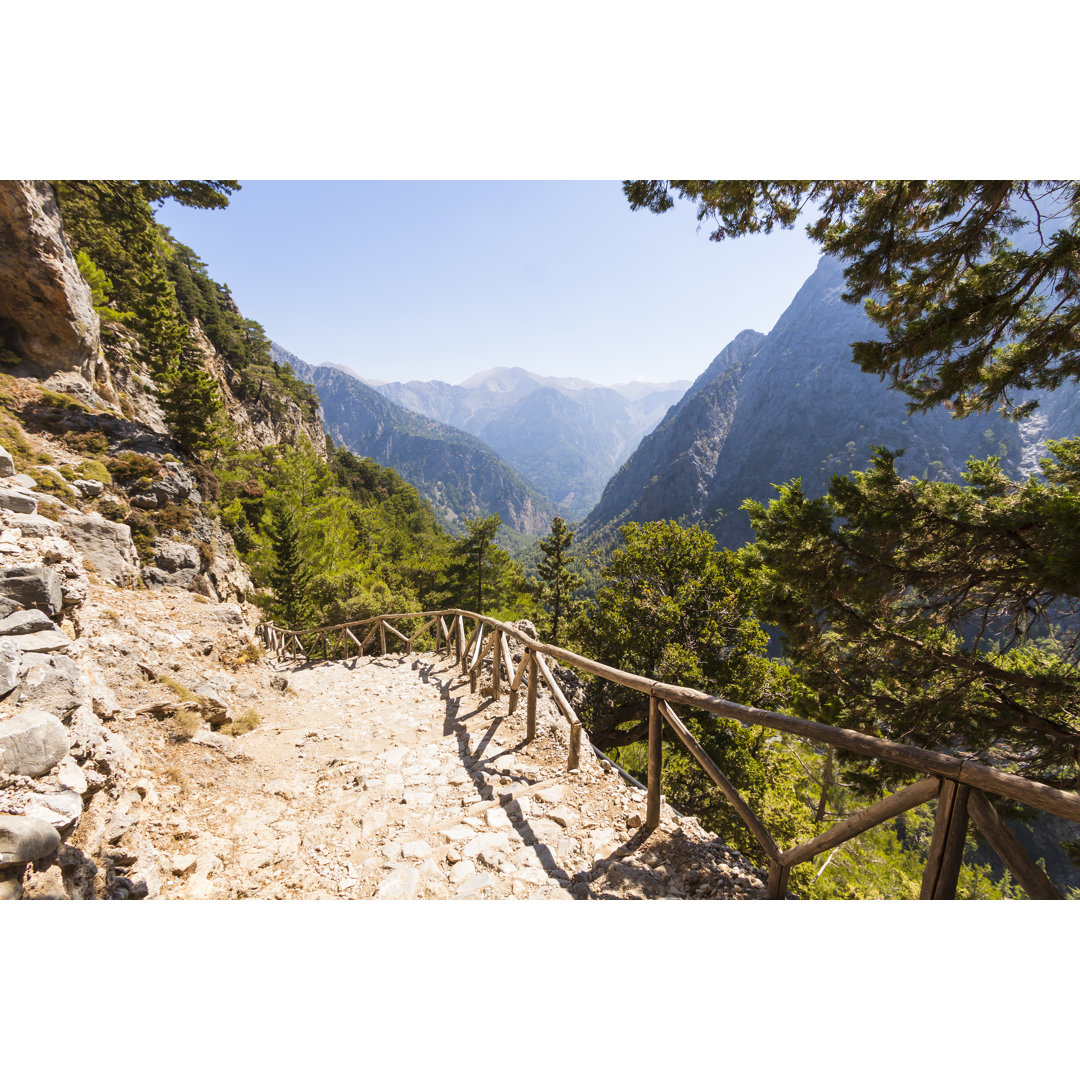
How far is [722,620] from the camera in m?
11.9

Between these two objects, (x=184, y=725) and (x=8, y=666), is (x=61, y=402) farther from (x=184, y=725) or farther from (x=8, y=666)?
(x=8, y=666)

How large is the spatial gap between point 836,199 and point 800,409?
6569 inches

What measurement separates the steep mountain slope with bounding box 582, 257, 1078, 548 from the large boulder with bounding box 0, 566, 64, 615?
126954mm

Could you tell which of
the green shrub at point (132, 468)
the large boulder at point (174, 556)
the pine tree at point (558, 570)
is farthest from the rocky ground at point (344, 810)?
the pine tree at point (558, 570)

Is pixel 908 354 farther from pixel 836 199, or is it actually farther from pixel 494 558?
pixel 494 558

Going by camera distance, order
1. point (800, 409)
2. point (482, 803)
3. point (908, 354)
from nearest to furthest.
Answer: point (482, 803) < point (908, 354) < point (800, 409)

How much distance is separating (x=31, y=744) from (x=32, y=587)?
8.34 ft

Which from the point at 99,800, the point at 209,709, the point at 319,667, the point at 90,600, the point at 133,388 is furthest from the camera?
the point at 133,388

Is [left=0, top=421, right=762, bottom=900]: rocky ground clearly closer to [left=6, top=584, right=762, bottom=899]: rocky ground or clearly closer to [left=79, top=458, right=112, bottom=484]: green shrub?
[left=6, top=584, right=762, bottom=899]: rocky ground

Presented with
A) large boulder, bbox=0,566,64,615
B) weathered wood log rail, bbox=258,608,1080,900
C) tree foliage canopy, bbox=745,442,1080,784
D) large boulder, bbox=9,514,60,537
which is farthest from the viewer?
large boulder, bbox=9,514,60,537

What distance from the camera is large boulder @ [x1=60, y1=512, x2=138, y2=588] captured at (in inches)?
307

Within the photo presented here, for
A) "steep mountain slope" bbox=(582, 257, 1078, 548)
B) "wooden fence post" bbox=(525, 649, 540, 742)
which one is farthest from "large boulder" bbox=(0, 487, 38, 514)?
"steep mountain slope" bbox=(582, 257, 1078, 548)

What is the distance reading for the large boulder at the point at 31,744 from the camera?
250 centimetres

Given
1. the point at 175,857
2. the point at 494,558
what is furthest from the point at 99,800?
the point at 494,558
